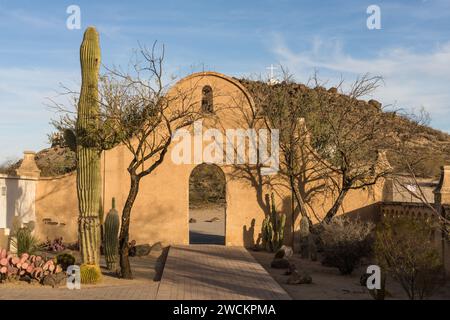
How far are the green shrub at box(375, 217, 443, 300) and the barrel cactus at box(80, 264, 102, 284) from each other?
20.4 ft

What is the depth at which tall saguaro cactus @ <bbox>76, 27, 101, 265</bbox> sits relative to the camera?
13.0 m

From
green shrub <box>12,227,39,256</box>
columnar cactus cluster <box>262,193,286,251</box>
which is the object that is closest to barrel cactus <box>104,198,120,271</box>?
green shrub <box>12,227,39,256</box>

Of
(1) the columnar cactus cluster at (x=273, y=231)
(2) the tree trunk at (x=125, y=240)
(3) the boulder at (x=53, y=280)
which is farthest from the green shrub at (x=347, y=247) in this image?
(3) the boulder at (x=53, y=280)

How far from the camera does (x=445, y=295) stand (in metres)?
11.8

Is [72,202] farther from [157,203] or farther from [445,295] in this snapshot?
[445,295]

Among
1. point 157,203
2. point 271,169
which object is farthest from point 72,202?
point 271,169

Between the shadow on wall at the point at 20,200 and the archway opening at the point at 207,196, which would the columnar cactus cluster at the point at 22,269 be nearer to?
the shadow on wall at the point at 20,200

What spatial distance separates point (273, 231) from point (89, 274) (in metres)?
7.38

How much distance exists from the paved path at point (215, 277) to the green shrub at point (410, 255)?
2056mm

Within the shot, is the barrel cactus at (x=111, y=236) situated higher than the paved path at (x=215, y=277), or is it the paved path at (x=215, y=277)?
the barrel cactus at (x=111, y=236)

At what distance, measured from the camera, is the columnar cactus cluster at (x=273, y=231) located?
1802cm
